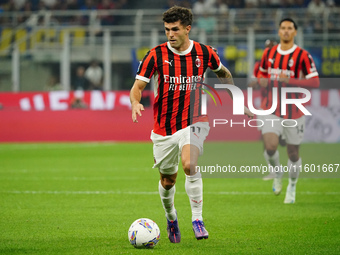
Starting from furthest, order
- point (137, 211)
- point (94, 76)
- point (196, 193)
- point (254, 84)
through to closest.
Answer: point (94, 76) < point (254, 84) < point (137, 211) < point (196, 193)

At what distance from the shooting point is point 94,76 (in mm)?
21828

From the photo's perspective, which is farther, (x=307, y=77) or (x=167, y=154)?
(x=307, y=77)

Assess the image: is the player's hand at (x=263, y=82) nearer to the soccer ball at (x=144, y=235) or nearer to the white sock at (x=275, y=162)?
the white sock at (x=275, y=162)

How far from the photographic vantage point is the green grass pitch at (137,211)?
19.3 ft

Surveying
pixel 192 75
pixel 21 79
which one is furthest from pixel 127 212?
pixel 21 79

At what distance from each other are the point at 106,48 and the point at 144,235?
16.0 m

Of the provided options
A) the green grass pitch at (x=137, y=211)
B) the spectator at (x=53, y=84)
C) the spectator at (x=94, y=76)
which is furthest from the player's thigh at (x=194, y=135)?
the spectator at (x=94, y=76)

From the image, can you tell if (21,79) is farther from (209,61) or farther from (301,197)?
(209,61)

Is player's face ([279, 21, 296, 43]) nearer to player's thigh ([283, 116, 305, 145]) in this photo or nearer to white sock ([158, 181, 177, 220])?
player's thigh ([283, 116, 305, 145])

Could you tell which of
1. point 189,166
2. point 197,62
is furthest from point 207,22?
point 189,166

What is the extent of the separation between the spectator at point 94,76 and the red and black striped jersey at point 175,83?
15657mm

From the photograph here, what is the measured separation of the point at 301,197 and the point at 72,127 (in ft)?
34.1

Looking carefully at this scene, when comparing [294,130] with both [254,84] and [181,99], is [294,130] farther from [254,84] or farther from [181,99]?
[181,99]

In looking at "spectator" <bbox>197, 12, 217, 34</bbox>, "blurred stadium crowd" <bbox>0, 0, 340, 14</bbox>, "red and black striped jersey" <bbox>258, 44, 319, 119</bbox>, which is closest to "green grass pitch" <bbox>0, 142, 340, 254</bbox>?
"red and black striped jersey" <bbox>258, 44, 319, 119</bbox>
